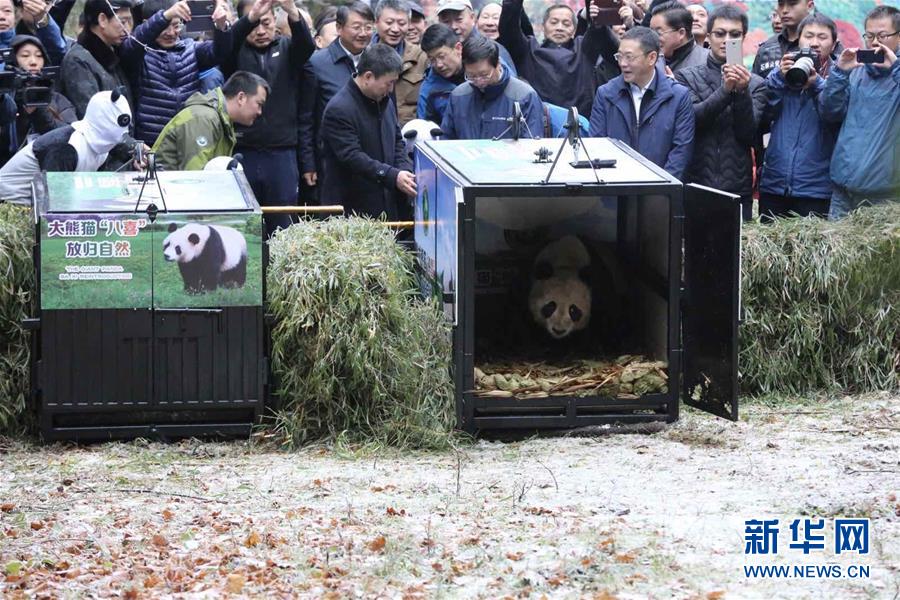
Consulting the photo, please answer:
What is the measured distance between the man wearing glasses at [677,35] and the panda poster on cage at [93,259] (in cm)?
496

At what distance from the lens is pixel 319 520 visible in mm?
7223

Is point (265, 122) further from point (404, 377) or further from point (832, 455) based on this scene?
point (832, 455)

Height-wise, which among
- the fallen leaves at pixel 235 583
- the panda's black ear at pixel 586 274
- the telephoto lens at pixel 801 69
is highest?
the telephoto lens at pixel 801 69

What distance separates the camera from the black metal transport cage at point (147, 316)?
8.59 m

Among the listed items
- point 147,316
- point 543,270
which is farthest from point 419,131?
point 147,316

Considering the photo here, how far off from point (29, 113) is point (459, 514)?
462 cm

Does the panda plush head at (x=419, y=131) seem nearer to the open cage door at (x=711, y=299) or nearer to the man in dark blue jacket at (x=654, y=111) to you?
the man in dark blue jacket at (x=654, y=111)

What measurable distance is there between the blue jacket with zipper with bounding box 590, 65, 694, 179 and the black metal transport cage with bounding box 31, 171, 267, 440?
3.20m

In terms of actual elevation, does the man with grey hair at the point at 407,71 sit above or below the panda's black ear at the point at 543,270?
above

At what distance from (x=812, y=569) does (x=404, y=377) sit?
3095 mm

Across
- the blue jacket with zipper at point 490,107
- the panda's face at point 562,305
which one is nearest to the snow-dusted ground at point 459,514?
the panda's face at point 562,305

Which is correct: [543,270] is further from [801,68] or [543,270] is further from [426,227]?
[801,68]

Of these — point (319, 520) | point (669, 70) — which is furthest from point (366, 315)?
point (669, 70)

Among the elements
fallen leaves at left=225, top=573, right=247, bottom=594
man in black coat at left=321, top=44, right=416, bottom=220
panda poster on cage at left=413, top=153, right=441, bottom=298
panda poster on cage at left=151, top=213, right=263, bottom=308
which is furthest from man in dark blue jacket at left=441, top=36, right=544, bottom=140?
fallen leaves at left=225, top=573, right=247, bottom=594
